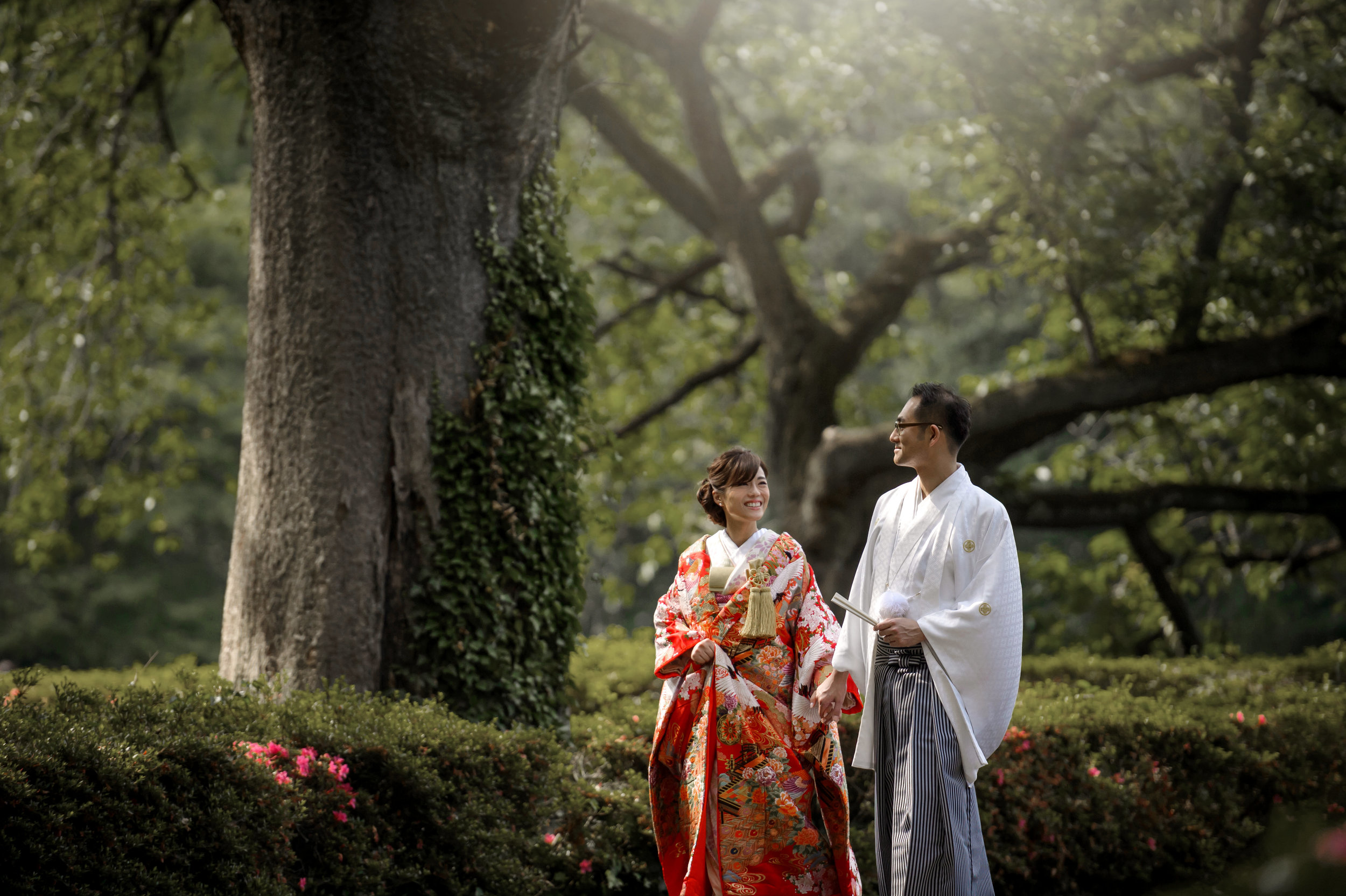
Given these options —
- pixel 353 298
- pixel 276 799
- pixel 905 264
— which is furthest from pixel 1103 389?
pixel 276 799

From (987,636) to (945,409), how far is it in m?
0.75

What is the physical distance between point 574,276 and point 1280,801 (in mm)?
4782

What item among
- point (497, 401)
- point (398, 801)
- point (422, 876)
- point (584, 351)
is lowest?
point (422, 876)

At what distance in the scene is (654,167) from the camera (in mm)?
10383

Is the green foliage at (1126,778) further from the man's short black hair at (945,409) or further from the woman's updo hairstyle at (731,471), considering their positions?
the man's short black hair at (945,409)

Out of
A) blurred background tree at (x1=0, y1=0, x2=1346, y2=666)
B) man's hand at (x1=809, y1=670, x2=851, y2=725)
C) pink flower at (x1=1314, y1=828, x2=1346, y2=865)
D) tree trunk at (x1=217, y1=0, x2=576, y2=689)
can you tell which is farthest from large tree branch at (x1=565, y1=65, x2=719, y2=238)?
pink flower at (x1=1314, y1=828, x2=1346, y2=865)

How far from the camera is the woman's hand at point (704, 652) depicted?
374 cm

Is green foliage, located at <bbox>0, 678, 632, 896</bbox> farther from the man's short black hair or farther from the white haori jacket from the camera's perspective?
the man's short black hair

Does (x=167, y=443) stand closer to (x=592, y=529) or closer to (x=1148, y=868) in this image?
(x=592, y=529)

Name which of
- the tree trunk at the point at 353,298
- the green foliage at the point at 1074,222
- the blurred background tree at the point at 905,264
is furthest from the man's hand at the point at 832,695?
the green foliage at the point at 1074,222

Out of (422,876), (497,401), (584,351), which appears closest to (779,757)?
(422,876)

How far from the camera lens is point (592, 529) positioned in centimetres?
909

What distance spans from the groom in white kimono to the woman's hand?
491 millimetres

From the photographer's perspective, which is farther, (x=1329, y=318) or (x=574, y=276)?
(x=1329, y=318)
